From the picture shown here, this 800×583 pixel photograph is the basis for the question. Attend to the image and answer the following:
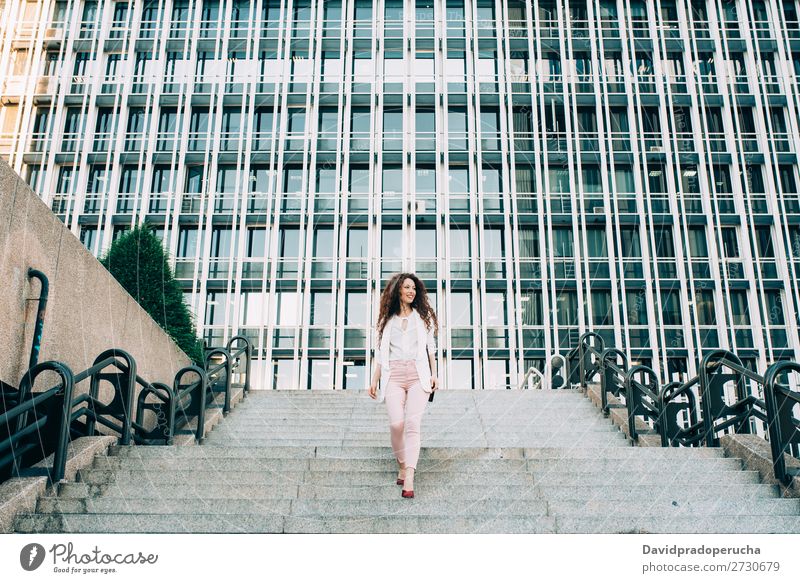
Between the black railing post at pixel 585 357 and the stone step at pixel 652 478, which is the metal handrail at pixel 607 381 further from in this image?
the stone step at pixel 652 478

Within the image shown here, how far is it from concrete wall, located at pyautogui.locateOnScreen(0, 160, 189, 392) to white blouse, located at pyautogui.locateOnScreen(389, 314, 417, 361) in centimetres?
303

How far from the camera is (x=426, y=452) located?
6578mm

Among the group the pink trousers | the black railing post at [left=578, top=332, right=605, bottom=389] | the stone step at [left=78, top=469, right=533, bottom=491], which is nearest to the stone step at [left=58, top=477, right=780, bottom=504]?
the stone step at [left=78, top=469, right=533, bottom=491]

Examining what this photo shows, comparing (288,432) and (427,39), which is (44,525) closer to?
(288,432)

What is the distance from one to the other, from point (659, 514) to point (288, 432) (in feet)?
14.1

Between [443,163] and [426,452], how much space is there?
19.5 meters

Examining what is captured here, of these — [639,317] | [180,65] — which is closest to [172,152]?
[180,65]

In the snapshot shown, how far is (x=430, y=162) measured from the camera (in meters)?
25.2

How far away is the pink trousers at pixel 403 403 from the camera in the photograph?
5574 mm

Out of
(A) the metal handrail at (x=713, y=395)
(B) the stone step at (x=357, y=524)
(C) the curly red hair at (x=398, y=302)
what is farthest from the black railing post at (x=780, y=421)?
(C) the curly red hair at (x=398, y=302)

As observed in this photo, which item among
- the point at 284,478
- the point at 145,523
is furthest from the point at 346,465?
the point at 145,523

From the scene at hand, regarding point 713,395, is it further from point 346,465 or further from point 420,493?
point 346,465

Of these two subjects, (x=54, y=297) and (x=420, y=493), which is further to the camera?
(x=54, y=297)

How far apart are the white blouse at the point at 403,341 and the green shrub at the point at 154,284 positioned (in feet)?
25.5
